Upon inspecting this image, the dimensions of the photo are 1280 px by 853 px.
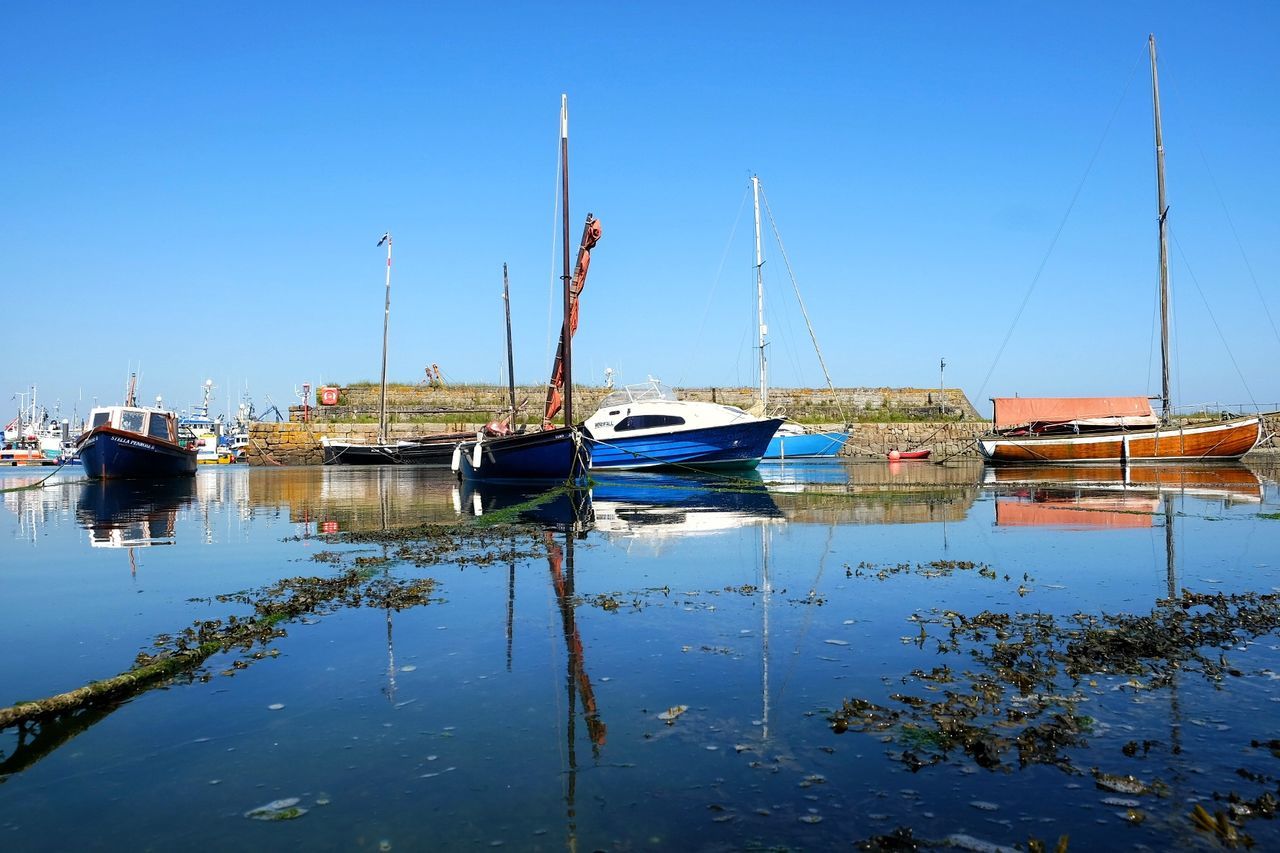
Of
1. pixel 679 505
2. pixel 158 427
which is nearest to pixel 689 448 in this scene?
pixel 679 505

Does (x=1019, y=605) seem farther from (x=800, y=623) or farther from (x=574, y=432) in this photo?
(x=574, y=432)

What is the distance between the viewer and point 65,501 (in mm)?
21250

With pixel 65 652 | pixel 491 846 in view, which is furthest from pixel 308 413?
pixel 491 846

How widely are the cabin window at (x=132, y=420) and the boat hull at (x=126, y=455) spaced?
4.14ft

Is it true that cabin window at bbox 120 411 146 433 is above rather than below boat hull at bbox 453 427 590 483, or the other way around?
above

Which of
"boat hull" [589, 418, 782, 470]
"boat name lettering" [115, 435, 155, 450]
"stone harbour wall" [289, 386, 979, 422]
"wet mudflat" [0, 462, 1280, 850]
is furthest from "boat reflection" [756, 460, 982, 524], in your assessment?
"stone harbour wall" [289, 386, 979, 422]

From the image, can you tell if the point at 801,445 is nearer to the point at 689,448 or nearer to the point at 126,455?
the point at 689,448

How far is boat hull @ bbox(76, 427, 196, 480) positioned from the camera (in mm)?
29188

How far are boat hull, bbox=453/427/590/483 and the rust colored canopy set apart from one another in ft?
67.1

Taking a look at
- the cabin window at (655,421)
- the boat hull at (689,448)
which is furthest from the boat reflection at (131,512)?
the cabin window at (655,421)

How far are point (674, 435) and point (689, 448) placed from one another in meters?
0.76

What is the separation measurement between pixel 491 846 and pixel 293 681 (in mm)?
2556

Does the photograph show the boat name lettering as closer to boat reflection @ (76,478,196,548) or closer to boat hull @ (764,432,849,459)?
boat reflection @ (76,478,196,548)

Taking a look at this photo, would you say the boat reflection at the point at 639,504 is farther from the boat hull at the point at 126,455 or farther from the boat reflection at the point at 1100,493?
the boat hull at the point at 126,455
